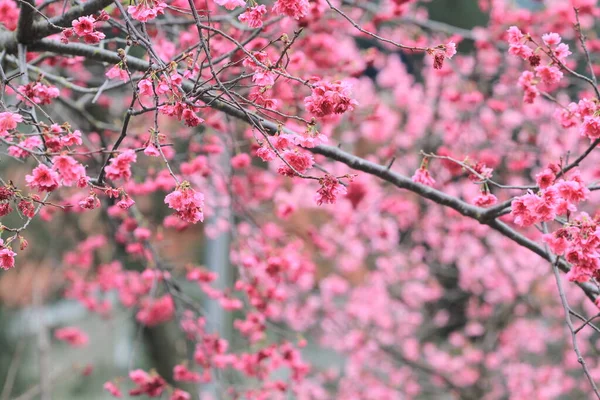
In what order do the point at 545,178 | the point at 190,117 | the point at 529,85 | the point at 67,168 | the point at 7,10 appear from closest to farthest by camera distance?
the point at 67,168 < the point at 190,117 < the point at 545,178 < the point at 529,85 < the point at 7,10

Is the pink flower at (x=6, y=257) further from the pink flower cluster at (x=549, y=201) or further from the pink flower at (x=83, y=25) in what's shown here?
the pink flower cluster at (x=549, y=201)

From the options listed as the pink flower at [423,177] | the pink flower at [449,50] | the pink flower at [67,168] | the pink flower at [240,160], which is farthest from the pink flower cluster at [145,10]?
the pink flower at [240,160]

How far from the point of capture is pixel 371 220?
7.66m

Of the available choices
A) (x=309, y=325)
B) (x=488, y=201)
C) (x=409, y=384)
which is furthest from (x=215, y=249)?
(x=488, y=201)

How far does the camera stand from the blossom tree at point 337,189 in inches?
91.7

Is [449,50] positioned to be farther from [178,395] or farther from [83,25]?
[178,395]

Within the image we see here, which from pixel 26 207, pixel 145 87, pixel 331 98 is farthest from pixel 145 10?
pixel 26 207

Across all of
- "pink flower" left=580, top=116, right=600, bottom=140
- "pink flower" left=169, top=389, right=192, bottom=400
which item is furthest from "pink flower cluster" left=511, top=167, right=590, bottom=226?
"pink flower" left=169, top=389, right=192, bottom=400

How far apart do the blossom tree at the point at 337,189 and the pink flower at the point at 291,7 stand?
1 cm

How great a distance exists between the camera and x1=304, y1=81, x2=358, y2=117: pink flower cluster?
2.10 metres

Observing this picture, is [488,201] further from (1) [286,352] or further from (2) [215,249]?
(2) [215,249]

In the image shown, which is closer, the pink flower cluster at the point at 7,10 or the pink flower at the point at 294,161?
the pink flower at the point at 294,161

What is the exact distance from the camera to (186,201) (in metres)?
→ 1.98

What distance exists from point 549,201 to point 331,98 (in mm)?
904
